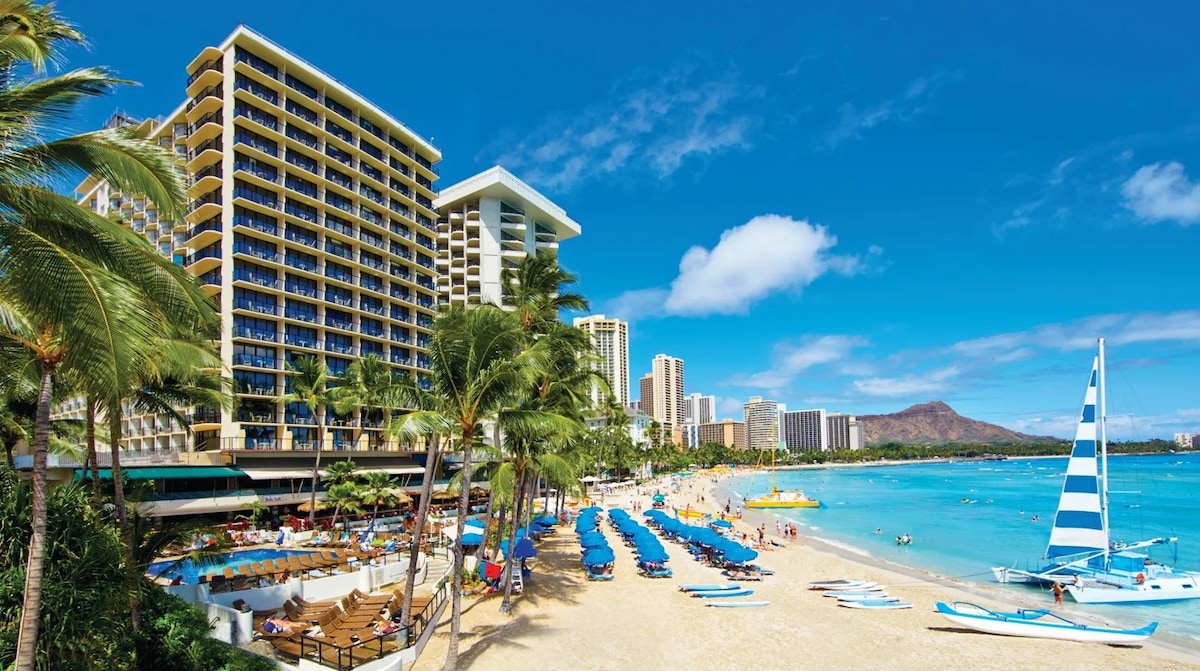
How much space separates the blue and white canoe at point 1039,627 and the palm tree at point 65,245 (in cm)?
2470

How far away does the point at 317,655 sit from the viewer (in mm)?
15914

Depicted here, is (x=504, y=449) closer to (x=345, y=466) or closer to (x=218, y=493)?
(x=345, y=466)

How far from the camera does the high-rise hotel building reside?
45.0 meters

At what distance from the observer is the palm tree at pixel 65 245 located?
627 centimetres

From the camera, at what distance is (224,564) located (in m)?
19.7

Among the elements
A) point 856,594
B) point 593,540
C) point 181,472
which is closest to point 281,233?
point 181,472

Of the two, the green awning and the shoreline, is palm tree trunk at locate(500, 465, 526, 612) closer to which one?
the shoreline

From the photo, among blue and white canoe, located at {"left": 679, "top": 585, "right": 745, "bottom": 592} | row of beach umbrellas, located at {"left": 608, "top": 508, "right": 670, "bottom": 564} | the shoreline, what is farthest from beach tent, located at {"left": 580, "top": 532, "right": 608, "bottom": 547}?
the shoreline

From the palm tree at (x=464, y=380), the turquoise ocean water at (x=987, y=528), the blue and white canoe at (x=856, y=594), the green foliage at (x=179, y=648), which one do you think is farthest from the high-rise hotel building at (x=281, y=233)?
the turquoise ocean water at (x=987, y=528)

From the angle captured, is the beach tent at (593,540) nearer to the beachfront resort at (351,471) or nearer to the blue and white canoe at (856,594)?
the beachfront resort at (351,471)

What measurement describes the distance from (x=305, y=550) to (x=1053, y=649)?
29447 mm

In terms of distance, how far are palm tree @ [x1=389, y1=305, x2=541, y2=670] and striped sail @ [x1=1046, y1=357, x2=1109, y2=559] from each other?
93.8 feet

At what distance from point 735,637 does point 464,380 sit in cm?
1236

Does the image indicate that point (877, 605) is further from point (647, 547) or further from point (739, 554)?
point (647, 547)
